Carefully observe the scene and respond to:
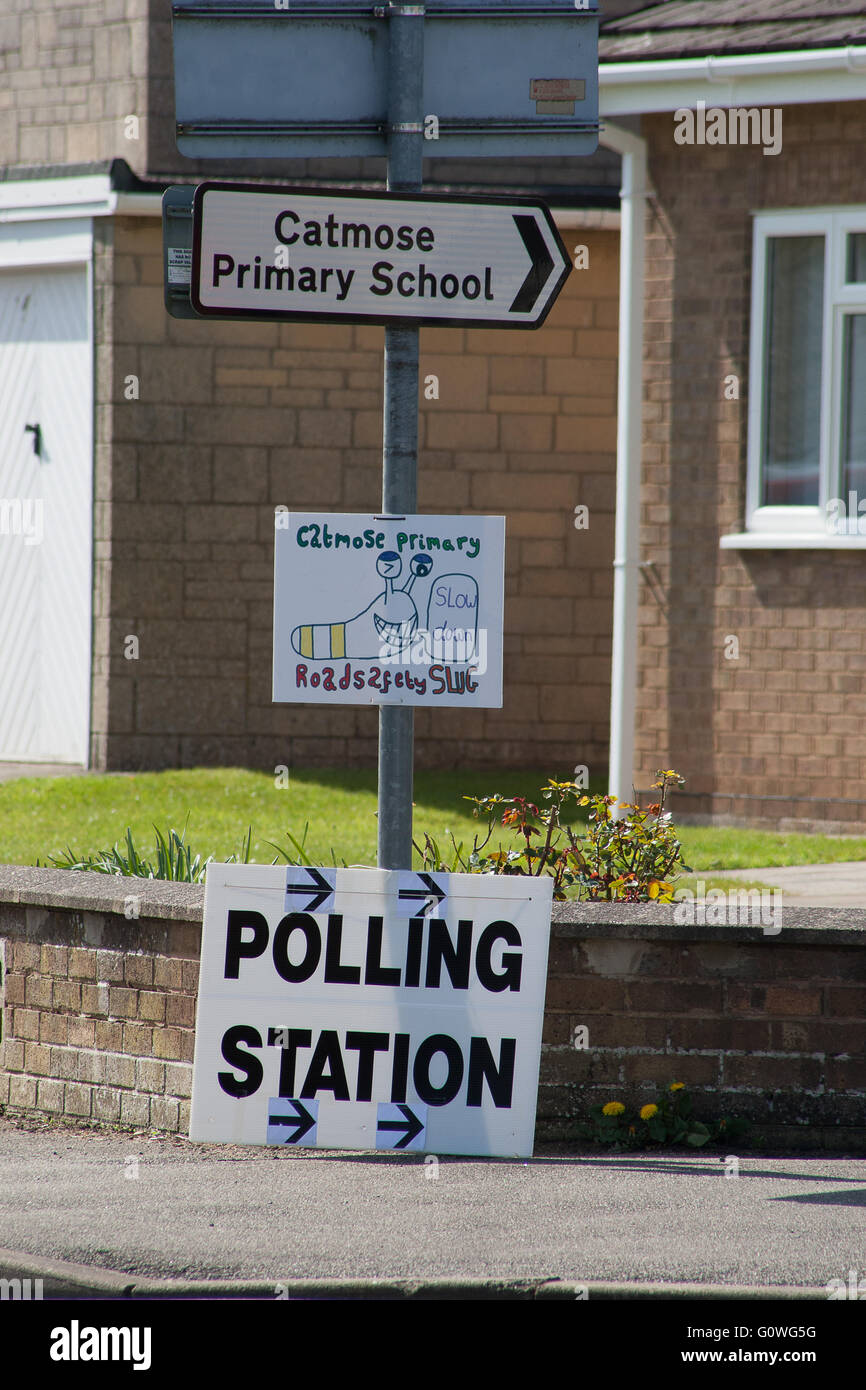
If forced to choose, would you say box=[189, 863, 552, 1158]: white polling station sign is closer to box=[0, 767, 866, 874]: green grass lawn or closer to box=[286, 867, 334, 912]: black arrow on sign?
box=[286, 867, 334, 912]: black arrow on sign

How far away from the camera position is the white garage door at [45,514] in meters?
12.1

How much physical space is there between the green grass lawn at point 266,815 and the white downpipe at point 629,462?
82 centimetres

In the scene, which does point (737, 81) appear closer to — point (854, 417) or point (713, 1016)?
point (854, 417)

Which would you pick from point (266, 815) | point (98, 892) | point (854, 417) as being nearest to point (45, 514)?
point (266, 815)

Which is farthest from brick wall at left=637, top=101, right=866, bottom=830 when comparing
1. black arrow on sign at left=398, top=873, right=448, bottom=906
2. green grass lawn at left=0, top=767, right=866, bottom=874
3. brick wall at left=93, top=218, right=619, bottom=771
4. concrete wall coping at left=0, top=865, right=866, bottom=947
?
black arrow on sign at left=398, top=873, right=448, bottom=906

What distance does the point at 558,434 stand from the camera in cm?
1224

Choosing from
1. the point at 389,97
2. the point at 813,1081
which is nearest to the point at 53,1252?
the point at 813,1081

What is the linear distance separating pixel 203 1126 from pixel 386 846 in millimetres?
1070

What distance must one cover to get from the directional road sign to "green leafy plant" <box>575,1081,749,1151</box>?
243 cm

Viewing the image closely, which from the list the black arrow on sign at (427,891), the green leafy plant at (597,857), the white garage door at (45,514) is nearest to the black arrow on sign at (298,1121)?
the black arrow on sign at (427,891)

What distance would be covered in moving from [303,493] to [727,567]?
3347 millimetres

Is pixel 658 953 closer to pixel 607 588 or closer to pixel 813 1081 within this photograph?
pixel 813 1081

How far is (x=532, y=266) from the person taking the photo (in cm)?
491

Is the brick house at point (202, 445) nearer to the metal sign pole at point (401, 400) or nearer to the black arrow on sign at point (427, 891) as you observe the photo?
the black arrow on sign at point (427, 891)
